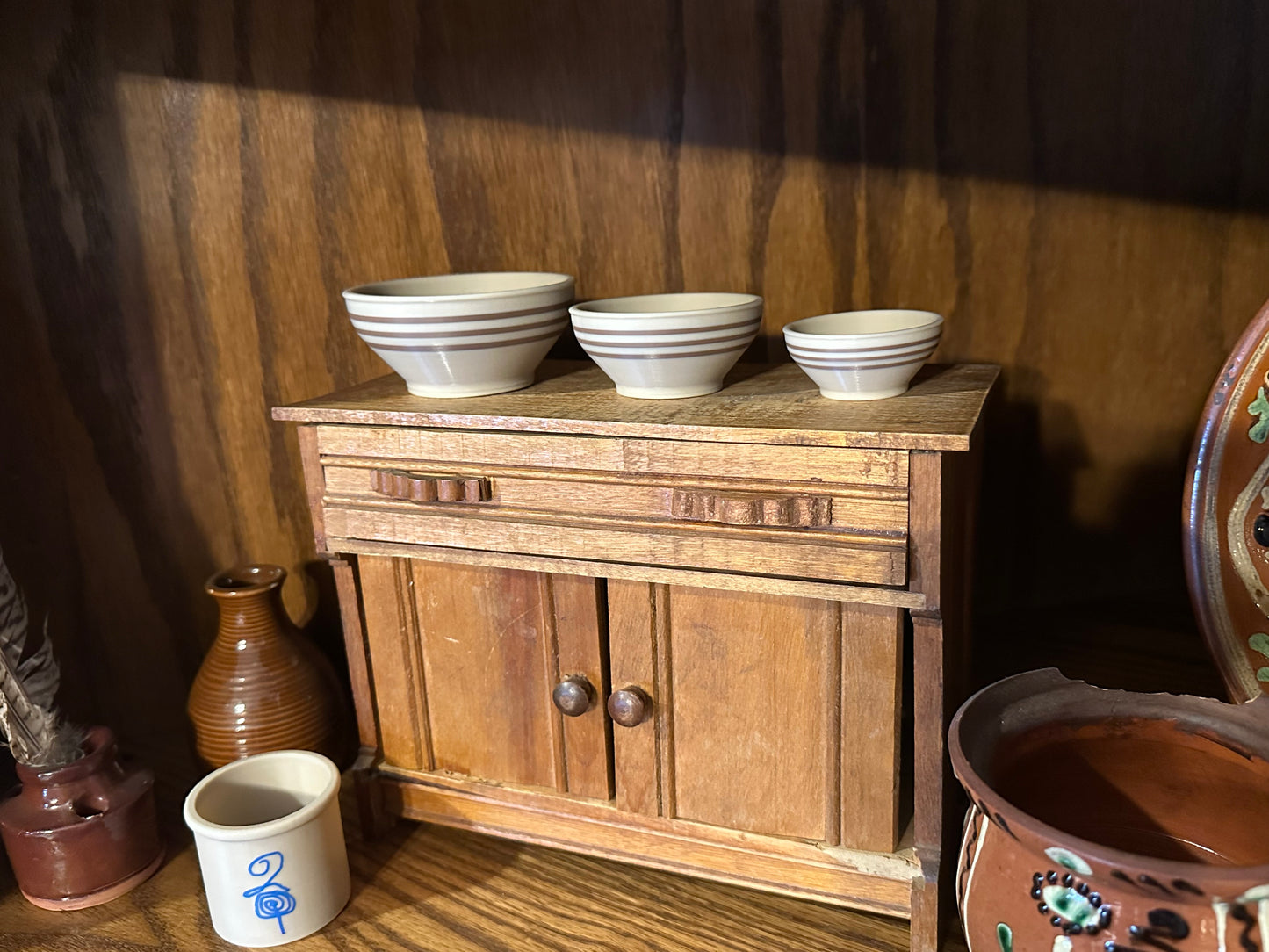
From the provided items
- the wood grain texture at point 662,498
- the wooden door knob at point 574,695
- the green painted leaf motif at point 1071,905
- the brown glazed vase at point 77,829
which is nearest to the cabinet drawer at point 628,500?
the wood grain texture at point 662,498

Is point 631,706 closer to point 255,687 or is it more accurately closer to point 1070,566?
point 255,687

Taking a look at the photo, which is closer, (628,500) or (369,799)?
(628,500)

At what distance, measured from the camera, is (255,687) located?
1.13 metres

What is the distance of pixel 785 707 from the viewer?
2.96ft

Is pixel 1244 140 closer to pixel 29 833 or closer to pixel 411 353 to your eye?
pixel 411 353

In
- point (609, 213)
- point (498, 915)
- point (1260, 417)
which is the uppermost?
point (609, 213)

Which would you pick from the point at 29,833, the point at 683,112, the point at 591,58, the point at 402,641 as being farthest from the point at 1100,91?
the point at 29,833

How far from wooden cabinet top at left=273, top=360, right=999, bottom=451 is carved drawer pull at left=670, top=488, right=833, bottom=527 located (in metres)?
0.05

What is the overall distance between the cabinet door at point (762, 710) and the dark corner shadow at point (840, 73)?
51cm

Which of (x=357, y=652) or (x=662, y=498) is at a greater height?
(x=662, y=498)

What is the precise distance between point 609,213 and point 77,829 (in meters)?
0.84

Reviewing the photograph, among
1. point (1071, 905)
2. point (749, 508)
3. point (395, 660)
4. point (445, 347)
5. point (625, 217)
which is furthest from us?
point (625, 217)

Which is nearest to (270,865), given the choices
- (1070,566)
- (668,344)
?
(668,344)

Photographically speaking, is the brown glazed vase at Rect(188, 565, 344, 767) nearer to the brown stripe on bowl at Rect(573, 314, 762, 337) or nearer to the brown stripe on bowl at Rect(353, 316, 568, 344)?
the brown stripe on bowl at Rect(353, 316, 568, 344)
